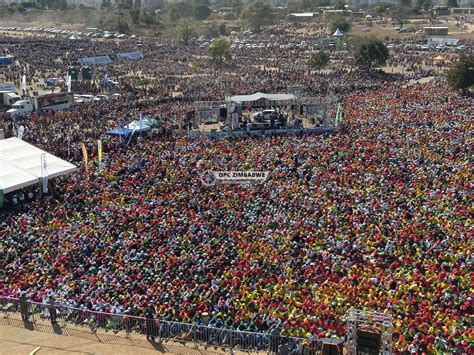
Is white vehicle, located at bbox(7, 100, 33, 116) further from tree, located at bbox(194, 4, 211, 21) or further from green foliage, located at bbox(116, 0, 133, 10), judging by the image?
green foliage, located at bbox(116, 0, 133, 10)

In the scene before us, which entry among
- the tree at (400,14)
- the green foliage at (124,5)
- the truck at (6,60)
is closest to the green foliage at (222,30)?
the tree at (400,14)

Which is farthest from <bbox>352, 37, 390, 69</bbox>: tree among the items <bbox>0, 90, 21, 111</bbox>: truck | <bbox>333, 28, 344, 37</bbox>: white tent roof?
<bbox>0, 90, 21, 111</bbox>: truck

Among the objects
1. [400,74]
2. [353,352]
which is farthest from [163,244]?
[400,74]

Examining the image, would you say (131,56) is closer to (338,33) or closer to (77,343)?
(338,33)

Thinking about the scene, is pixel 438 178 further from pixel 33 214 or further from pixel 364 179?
pixel 33 214

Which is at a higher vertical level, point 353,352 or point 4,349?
point 353,352

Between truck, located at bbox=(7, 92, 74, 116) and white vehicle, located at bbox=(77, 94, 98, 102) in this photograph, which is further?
white vehicle, located at bbox=(77, 94, 98, 102)

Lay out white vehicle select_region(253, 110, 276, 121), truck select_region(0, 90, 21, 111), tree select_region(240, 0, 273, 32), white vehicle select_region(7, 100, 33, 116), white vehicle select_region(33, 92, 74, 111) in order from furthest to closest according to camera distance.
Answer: tree select_region(240, 0, 273, 32)
truck select_region(0, 90, 21, 111)
white vehicle select_region(33, 92, 74, 111)
white vehicle select_region(7, 100, 33, 116)
white vehicle select_region(253, 110, 276, 121)
